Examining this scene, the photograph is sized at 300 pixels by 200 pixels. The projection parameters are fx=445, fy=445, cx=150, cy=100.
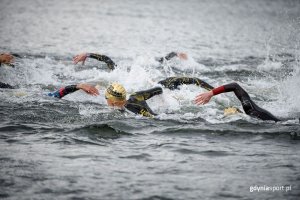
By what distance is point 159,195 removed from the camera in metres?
7.13

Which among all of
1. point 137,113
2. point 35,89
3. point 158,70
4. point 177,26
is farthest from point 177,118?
point 177,26

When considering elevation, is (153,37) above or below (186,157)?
above

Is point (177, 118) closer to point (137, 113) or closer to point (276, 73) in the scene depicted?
point (137, 113)

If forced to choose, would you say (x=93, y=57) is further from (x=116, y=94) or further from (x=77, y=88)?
(x=116, y=94)

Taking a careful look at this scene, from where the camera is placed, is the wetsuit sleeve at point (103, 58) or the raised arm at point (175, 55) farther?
the raised arm at point (175, 55)

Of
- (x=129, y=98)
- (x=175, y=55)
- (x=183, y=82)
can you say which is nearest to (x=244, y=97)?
(x=183, y=82)

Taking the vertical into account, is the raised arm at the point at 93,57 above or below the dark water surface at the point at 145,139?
above

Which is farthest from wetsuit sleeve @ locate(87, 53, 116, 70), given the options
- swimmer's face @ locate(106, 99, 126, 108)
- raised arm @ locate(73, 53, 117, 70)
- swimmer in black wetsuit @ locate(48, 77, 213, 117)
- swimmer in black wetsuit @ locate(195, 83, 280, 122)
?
swimmer in black wetsuit @ locate(195, 83, 280, 122)

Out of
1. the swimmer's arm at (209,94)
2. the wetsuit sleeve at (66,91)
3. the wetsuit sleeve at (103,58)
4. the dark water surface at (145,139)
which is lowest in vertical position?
the dark water surface at (145,139)

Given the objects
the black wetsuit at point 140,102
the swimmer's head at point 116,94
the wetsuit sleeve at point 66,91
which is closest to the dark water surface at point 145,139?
the black wetsuit at point 140,102

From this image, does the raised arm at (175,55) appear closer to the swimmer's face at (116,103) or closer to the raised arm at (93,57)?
the raised arm at (93,57)

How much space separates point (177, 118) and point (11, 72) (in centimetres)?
714

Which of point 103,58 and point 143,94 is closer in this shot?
point 143,94

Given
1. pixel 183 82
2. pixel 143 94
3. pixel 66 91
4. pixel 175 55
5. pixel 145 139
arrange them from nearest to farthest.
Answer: pixel 145 139
pixel 143 94
pixel 66 91
pixel 183 82
pixel 175 55
